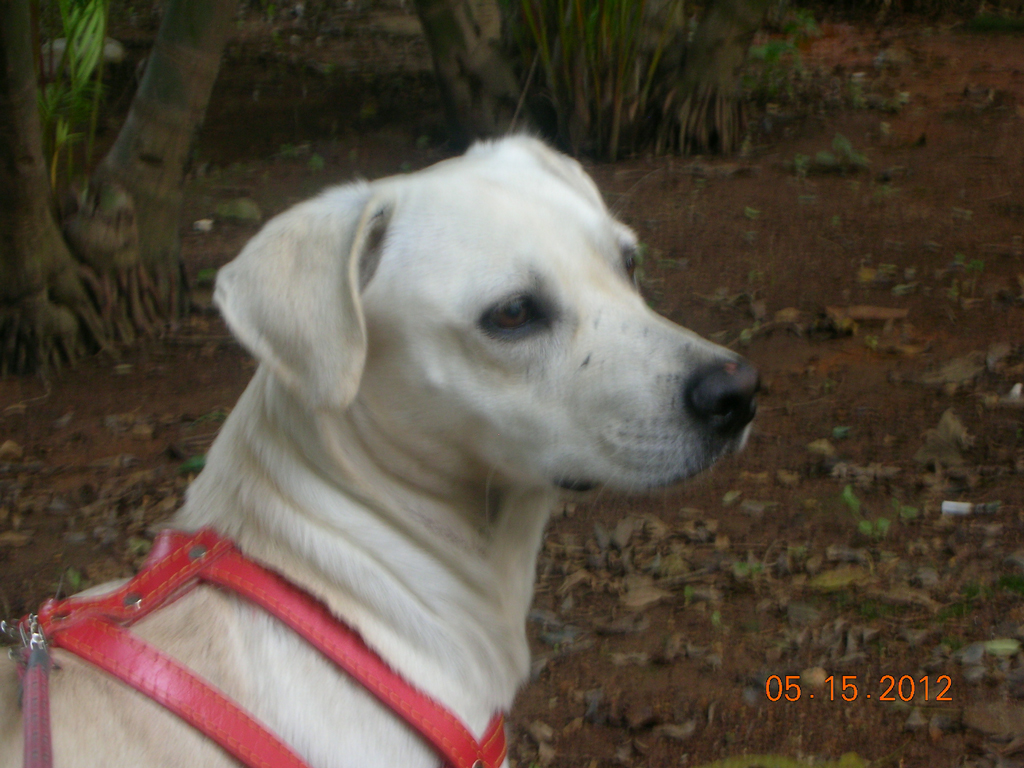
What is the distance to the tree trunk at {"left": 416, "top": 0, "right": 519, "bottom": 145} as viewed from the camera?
5844 millimetres

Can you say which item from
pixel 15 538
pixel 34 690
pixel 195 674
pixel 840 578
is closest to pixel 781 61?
pixel 840 578

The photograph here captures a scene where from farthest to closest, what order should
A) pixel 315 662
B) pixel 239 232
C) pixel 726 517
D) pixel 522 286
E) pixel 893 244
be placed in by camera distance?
1. pixel 239 232
2. pixel 893 244
3. pixel 726 517
4. pixel 522 286
5. pixel 315 662

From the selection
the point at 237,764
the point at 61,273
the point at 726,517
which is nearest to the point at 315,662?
the point at 237,764

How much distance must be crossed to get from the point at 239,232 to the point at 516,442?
4.12 m

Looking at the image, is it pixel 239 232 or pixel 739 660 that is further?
pixel 239 232

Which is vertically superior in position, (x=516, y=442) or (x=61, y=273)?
(x=516, y=442)

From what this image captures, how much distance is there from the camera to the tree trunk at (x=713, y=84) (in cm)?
571

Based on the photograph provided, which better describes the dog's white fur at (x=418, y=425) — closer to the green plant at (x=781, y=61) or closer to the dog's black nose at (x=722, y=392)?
the dog's black nose at (x=722, y=392)

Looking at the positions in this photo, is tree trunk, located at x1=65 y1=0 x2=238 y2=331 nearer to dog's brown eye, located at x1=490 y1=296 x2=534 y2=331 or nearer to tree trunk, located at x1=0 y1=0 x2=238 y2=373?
tree trunk, located at x1=0 y1=0 x2=238 y2=373

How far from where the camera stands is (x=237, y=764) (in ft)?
5.21

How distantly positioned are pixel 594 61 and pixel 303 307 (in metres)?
4.40

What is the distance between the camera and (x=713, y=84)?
5867mm

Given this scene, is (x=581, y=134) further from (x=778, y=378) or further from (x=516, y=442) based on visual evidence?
(x=516, y=442)
